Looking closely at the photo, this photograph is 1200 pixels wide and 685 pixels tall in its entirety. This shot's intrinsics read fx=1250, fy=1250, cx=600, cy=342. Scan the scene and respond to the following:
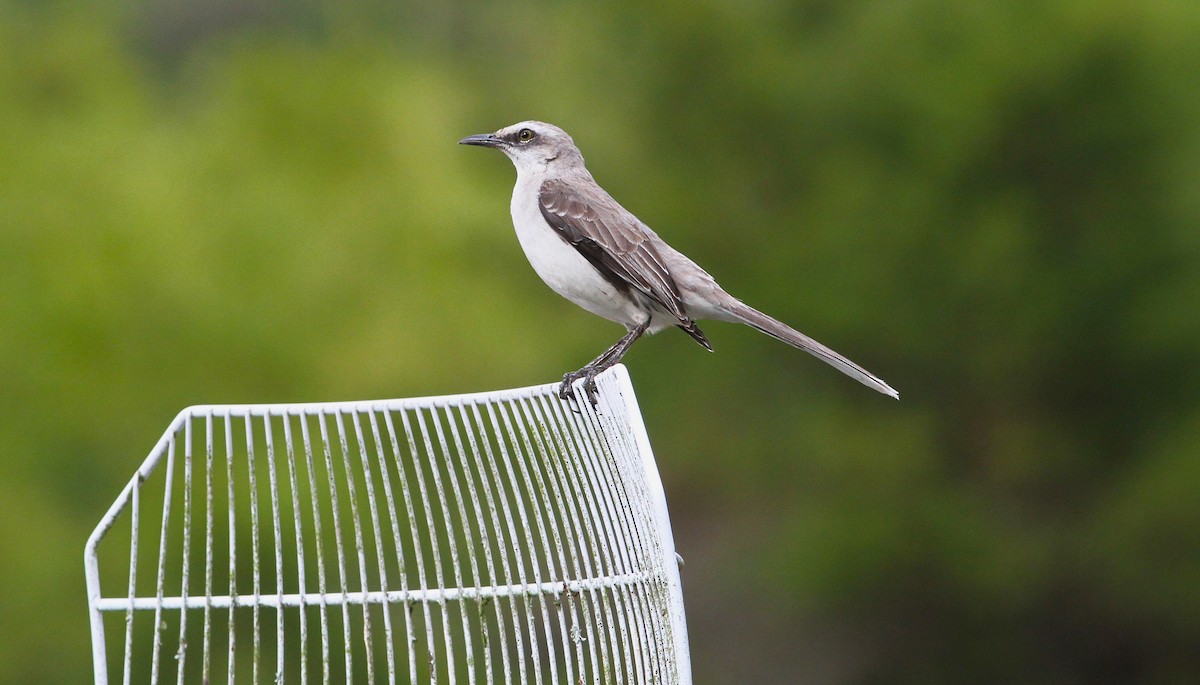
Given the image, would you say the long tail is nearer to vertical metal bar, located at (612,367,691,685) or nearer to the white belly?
the white belly

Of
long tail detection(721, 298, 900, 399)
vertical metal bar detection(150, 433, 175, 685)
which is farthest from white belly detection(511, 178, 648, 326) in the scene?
vertical metal bar detection(150, 433, 175, 685)

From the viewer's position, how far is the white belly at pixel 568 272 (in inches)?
152

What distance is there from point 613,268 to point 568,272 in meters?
0.14

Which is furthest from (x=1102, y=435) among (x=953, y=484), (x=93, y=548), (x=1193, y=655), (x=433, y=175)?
(x=93, y=548)

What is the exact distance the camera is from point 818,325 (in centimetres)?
719

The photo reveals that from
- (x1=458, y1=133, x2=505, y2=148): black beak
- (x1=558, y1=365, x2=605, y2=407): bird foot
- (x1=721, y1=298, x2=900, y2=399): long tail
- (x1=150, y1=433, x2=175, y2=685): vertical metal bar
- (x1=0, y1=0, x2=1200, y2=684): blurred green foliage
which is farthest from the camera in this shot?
(x1=0, y1=0, x2=1200, y2=684): blurred green foliage

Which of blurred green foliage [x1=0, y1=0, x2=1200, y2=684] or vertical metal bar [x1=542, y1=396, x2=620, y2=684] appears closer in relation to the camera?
vertical metal bar [x1=542, y1=396, x2=620, y2=684]

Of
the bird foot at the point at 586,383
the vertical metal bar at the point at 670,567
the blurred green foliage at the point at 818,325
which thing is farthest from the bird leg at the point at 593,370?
the blurred green foliage at the point at 818,325

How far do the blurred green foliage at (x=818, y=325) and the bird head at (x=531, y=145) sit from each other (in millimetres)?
A: 3130

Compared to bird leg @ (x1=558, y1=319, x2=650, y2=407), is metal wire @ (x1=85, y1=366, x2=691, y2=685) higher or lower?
lower

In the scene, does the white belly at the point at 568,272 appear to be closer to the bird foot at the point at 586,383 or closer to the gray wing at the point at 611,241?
the gray wing at the point at 611,241

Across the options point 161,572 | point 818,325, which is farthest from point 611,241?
point 818,325

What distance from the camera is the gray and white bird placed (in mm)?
3834

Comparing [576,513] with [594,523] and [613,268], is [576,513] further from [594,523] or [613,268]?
[613,268]
